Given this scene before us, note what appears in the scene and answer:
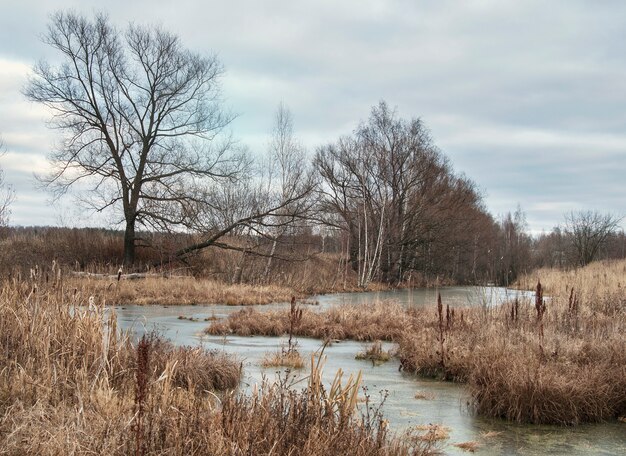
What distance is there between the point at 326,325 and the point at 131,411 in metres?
10.7

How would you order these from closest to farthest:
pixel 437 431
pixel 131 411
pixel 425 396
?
pixel 131 411 → pixel 437 431 → pixel 425 396

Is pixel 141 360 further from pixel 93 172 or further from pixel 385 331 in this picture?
pixel 93 172

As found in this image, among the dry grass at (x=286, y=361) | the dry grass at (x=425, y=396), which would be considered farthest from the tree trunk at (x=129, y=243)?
the dry grass at (x=425, y=396)

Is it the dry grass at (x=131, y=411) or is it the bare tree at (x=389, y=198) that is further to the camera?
the bare tree at (x=389, y=198)

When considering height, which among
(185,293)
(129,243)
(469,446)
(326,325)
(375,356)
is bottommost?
(469,446)

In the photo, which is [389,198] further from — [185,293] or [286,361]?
[286,361]

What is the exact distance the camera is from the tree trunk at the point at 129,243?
2997 cm

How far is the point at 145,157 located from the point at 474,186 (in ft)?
121

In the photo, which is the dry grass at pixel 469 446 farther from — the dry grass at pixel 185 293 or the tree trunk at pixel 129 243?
the tree trunk at pixel 129 243

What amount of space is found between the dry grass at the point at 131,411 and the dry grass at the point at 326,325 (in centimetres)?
772

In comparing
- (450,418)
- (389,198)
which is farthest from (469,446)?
(389,198)

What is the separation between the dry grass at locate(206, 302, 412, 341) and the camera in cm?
1484

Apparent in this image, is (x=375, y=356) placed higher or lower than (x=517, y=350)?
lower

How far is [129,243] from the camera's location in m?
30.3
